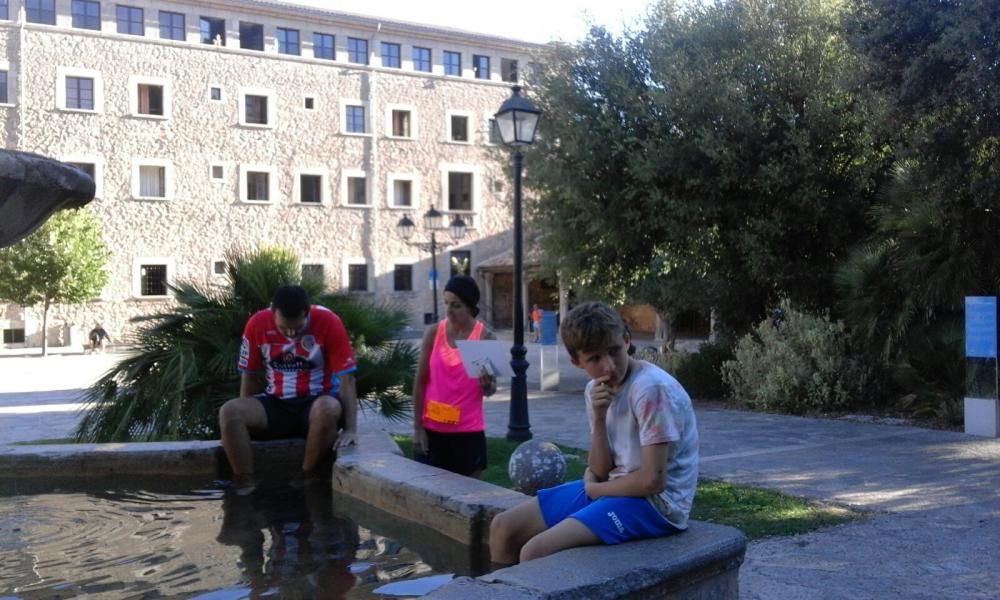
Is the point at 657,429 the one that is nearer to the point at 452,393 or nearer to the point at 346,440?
the point at 452,393

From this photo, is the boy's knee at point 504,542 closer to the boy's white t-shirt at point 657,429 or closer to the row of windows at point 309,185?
the boy's white t-shirt at point 657,429

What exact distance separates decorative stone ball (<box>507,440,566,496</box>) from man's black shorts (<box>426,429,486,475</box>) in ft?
0.81

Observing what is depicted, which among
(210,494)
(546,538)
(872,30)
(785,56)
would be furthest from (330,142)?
(546,538)

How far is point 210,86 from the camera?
128ft

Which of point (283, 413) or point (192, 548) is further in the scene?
point (283, 413)

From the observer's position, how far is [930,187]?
10984 mm

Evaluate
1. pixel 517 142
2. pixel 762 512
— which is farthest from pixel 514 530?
pixel 517 142

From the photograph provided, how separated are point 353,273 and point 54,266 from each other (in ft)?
43.2

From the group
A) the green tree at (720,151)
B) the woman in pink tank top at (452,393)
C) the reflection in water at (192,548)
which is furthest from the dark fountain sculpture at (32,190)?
the green tree at (720,151)

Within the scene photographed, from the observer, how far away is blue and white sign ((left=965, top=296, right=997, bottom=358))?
392 inches

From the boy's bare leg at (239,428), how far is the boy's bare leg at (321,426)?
0.35 meters

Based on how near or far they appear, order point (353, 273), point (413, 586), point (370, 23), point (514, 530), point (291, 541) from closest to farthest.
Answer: point (514, 530) < point (413, 586) < point (291, 541) < point (370, 23) < point (353, 273)

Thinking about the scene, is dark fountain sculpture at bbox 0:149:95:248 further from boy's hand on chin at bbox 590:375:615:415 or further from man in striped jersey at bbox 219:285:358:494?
boy's hand on chin at bbox 590:375:615:415

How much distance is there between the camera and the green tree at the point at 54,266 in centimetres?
3309
